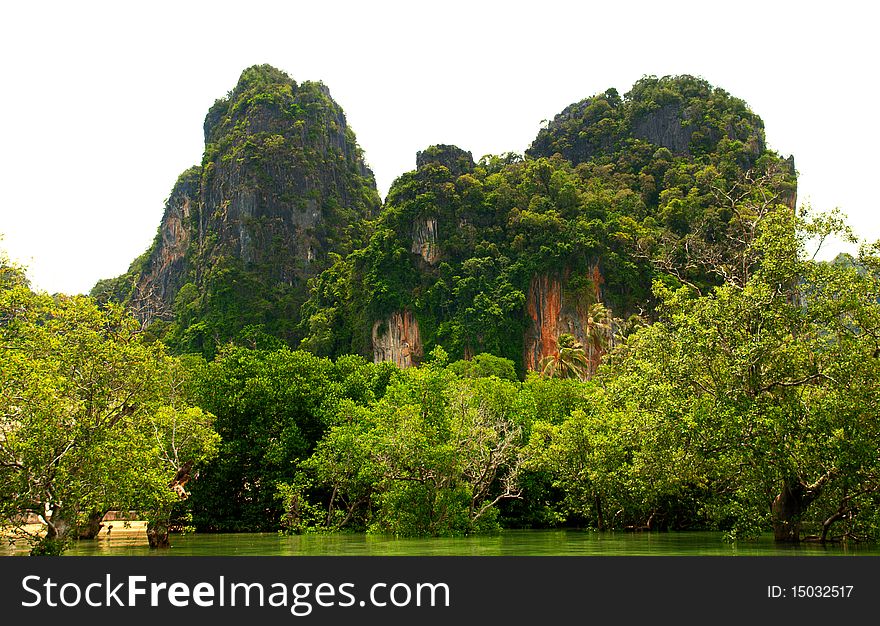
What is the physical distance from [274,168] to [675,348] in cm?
11005

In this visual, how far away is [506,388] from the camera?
44469mm

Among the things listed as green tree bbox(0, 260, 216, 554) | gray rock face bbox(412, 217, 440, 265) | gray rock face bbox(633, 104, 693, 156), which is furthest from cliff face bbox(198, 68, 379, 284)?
green tree bbox(0, 260, 216, 554)

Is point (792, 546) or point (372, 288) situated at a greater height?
point (372, 288)

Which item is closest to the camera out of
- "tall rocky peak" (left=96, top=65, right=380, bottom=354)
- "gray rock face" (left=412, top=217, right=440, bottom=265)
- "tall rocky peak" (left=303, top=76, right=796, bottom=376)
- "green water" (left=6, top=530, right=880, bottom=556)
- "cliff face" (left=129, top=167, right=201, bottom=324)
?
"green water" (left=6, top=530, right=880, bottom=556)

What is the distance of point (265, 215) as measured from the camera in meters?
126

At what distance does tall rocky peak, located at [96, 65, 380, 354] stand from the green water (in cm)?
8449

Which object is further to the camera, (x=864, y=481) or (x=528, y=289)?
(x=528, y=289)

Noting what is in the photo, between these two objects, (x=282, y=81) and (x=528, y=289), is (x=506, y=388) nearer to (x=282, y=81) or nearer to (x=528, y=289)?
(x=528, y=289)

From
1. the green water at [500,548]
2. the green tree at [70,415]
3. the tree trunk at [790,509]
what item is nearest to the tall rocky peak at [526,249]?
the green water at [500,548]

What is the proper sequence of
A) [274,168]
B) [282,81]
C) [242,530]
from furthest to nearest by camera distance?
1. [282,81]
2. [274,168]
3. [242,530]

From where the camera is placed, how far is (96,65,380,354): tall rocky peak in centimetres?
12075

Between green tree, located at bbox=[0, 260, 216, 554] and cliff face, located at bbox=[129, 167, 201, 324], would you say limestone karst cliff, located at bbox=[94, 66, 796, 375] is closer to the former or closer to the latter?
cliff face, located at bbox=[129, 167, 201, 324]

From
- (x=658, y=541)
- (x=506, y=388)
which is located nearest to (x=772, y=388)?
(x=658, y=541)

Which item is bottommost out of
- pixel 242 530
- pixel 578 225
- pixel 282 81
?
pixel 242 530
